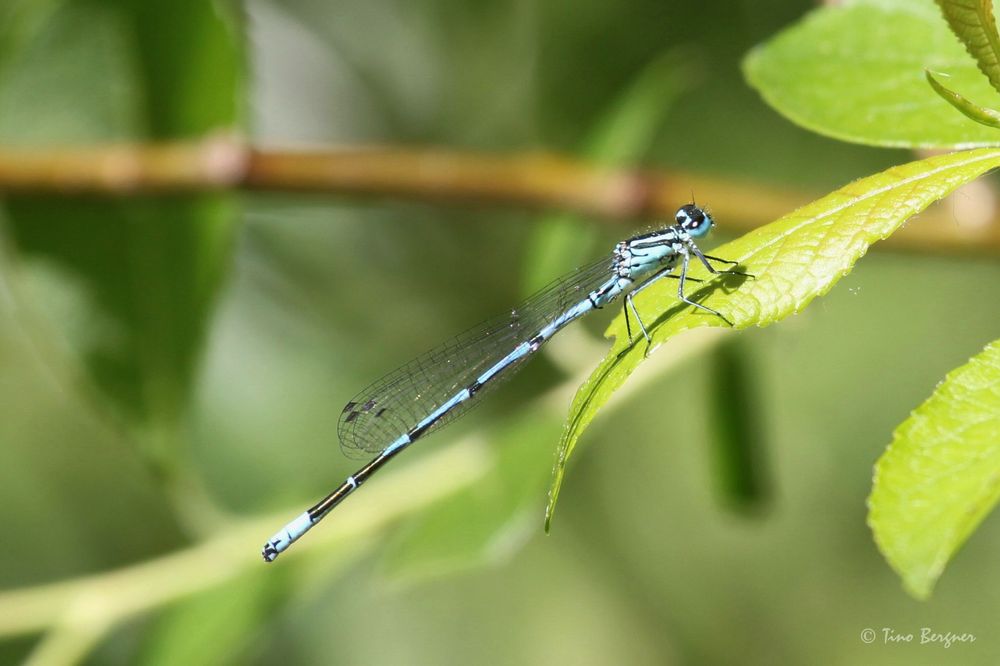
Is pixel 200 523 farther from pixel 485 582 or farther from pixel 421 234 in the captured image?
pixel 485 582

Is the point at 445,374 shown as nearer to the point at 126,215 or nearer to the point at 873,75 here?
the point at 126,215

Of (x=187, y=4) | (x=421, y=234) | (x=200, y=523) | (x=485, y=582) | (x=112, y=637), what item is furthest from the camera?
(x=485, y=582)

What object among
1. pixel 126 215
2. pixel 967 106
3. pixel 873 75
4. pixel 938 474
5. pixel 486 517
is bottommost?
pixel 938 474

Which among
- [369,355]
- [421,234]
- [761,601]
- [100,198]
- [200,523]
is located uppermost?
[421,234]

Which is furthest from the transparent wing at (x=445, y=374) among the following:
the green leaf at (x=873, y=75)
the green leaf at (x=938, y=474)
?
the green leaf at (x=938, y=474)

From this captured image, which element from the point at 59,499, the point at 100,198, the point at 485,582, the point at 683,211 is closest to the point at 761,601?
the point at 485,582

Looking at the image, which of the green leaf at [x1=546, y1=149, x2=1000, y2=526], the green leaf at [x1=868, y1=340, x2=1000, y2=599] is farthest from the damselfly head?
the green leaf at [x1=868, y1=340, x2=1000, y2=599]

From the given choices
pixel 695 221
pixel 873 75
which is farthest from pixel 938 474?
pixel 695 221
